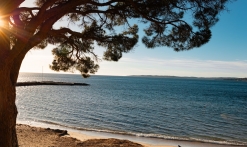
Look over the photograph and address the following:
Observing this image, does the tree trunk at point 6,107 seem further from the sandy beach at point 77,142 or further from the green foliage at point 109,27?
the sandy beach at point 77,142

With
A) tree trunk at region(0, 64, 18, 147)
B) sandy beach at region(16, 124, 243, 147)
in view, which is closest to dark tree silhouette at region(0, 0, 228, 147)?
tree trunk at region(0, 64, 18, 147)

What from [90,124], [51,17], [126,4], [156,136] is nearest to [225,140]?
[156,136]

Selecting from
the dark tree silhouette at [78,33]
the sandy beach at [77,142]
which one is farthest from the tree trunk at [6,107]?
the sandy beach at [77,142]

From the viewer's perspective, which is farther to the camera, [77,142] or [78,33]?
[77,142]

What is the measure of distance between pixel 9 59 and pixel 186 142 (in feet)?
42.5

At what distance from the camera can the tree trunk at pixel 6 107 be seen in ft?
17.7

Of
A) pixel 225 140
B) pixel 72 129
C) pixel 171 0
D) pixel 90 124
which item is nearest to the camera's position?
pixel 171 0

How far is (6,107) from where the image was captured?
18.2 ft

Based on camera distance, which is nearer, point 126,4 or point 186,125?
point 126,4

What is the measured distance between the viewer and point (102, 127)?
772 inches

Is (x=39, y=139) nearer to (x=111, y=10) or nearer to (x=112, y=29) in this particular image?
(x=112, y=29)

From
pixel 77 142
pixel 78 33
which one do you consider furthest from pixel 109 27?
pixel 77 142

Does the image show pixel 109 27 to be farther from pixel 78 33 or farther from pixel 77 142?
pixel 77 142

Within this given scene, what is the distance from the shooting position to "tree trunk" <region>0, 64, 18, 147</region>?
539 centimetres
